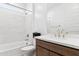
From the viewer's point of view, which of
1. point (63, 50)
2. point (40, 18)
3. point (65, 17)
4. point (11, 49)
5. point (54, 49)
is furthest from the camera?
point (40, 18)

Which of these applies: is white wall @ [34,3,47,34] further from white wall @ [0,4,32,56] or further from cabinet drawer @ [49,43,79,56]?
cabinet drawer @ [49,43,79,56]

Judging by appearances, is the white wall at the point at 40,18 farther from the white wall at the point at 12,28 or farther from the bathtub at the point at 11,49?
the bathtub at the point at 11,49

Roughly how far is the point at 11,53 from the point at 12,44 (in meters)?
0.27

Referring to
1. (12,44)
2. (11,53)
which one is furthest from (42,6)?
(11,53)

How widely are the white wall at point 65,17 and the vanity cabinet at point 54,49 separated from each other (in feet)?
2.27

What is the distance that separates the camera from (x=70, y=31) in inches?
77.2

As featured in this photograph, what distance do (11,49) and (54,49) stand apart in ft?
5.30

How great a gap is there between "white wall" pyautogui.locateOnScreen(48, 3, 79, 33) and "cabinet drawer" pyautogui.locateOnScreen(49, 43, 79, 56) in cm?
69

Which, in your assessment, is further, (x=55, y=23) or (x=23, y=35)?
(x=23, y=35)

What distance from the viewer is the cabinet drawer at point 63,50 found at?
1.11 metres

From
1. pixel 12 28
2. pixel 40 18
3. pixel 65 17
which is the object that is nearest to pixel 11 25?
pixel 12 28

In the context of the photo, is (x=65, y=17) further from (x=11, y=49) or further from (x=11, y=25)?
(x=11, y=49)

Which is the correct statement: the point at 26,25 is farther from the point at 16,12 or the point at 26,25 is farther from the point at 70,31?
the point at 70,31

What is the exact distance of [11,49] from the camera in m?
2.60
